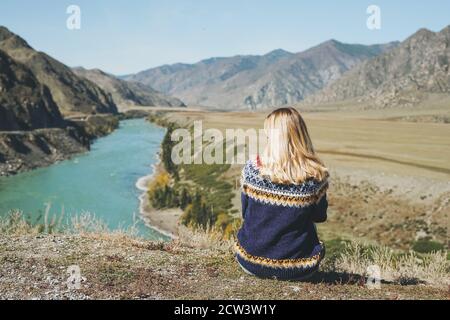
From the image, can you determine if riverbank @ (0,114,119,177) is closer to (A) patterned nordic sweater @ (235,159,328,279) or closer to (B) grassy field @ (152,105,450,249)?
(B) grassy field @ (152,105,450,249)

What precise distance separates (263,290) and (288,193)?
5.14 feet

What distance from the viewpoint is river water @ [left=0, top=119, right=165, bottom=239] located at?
198 feet

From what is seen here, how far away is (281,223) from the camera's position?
8.25m

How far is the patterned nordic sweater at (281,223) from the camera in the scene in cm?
816

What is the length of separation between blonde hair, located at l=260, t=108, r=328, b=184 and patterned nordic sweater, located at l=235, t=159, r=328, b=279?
18cm

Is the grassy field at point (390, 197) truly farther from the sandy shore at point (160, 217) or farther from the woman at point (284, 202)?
the woman at point (284, 202)

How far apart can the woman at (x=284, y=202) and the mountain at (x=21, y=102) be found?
121m

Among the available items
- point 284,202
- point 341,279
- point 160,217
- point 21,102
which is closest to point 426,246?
point 160,217

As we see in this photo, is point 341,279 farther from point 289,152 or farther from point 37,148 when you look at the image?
point 37,148

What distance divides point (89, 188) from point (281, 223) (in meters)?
70.2

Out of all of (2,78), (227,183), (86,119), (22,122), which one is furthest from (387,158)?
(86,119)

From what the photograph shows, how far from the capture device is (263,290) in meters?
8.00

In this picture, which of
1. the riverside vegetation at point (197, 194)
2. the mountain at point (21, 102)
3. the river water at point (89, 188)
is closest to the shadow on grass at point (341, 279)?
the riverside vegetation at point (197, 194)
